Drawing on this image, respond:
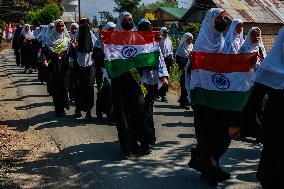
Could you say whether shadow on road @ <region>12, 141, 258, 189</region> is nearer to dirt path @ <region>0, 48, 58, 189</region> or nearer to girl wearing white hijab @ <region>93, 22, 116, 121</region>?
dirt path @ <region>0, 48, 58, 189</region>

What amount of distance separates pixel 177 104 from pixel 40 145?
207 inches

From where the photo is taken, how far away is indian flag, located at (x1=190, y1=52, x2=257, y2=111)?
5.68 metres

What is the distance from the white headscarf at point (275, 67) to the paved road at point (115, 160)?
1562 millimetres

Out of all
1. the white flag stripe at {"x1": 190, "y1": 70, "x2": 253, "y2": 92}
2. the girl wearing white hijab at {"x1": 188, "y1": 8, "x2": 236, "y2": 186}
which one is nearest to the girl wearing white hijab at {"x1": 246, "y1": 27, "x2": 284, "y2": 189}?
the girl wearing white hijab at {"x1": 188, "y1": 8, "x2": 236, "y2": 186}

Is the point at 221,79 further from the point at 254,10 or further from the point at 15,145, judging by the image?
the point at 254,10

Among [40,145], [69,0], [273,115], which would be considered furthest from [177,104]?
[69,0]

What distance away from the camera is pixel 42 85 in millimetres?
15859

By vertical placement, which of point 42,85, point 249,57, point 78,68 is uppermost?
point 249,57

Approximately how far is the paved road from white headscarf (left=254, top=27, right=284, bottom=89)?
1562mm

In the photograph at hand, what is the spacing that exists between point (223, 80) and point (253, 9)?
926 inches

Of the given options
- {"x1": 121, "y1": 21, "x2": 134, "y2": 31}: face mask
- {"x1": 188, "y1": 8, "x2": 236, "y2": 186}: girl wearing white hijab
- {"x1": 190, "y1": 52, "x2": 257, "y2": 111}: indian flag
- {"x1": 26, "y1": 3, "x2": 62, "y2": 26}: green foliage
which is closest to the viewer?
{"x1": 188, "y1": 8, "x2": 236, "y2": 186}: girl wearing white hijab

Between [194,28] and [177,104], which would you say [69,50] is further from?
[194,28]

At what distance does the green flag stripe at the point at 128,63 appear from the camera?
22.7 feet

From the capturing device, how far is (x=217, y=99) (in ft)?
18.6
